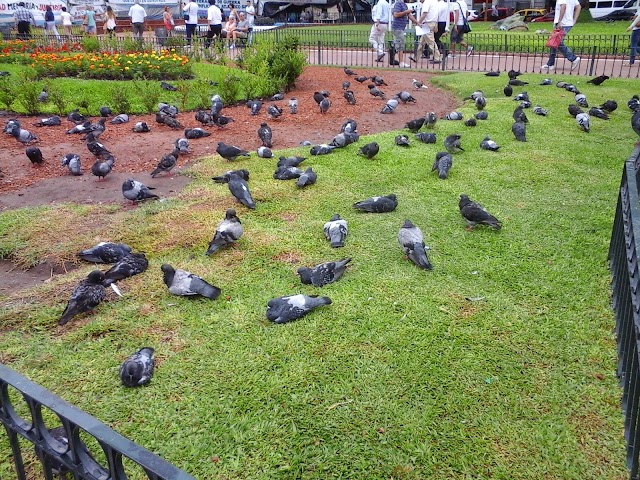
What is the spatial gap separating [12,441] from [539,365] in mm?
3023

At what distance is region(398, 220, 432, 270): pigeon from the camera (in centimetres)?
495

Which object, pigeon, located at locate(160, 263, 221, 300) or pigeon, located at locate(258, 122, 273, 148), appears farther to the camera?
pigeon, located at locate(258, 122, 273, 148)

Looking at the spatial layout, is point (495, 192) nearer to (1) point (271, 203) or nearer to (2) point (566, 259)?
(2) point (566, 259)

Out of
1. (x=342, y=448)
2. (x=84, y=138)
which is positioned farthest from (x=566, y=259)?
(x=84, y=138)

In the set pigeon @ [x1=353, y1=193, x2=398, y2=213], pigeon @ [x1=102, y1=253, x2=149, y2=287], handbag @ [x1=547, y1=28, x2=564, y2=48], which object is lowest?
pigeon @ [x1=102, y1=253, x2=149, y2=287]

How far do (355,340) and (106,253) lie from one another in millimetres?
2611

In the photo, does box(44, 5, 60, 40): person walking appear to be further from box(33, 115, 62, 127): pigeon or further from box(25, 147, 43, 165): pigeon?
box(25, 147, 43, 165): pigeon

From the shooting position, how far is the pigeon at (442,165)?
7258mm

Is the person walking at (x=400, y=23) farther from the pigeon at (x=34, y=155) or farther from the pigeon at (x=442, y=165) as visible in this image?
the pigeon at (x=34, y=155)

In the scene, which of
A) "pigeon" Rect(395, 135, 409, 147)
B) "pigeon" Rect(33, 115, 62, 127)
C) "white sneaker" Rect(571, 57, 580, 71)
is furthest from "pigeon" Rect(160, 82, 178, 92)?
"white sneaker" Rect(571, 57, 580, 71)

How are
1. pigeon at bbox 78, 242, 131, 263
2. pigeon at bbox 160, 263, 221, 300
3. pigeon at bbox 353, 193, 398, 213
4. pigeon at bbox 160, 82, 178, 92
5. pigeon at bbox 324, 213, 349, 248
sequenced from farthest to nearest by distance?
1. pigeon at bbox 160, 82, 178, 92
2. pigeon at bbox 353, 193, 398, 213
3. pigeon at bbox 324, 213, 349, 248
4. pigeon at bbox 78, 242, 131, 263
5. pigeon at bbox 160, 263, 221, 300

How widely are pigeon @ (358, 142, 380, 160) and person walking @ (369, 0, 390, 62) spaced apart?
11.1 meters

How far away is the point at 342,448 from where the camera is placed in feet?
10.1

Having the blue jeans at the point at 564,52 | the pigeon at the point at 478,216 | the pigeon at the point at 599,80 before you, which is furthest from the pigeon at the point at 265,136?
the blue jeans at the point at 564,52
